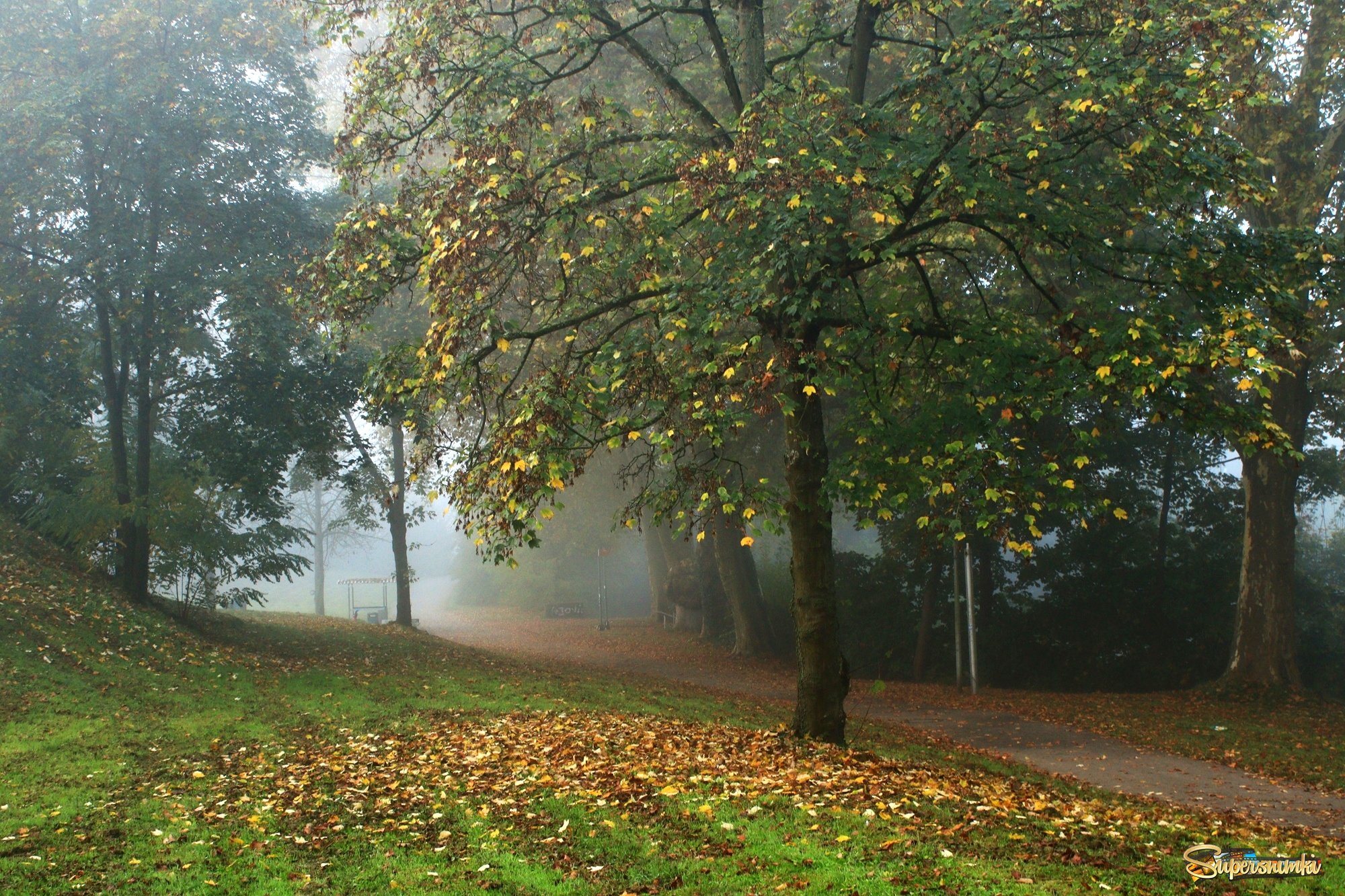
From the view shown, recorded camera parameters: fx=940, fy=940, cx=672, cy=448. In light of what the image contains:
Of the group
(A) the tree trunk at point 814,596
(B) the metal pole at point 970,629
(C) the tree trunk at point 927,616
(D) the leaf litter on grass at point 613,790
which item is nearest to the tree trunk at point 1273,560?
(B) the metal pole at point 970,629

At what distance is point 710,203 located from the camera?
8867mm

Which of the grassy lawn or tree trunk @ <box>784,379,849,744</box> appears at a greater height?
tree trunk @ <box>784,379,849,744</box>

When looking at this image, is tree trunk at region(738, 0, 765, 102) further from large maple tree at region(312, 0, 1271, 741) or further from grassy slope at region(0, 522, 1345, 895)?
grassy slope at region(0, 522, 1345, 895)

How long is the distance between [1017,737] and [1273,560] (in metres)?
6.13

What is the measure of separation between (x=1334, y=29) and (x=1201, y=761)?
10.8 metres

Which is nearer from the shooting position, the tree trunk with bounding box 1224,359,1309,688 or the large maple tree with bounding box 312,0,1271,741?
the large maple tree with bounding box 312,0,1271,741

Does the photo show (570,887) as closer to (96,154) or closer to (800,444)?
(800,444)

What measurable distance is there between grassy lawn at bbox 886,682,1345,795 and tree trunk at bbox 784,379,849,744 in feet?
17.9

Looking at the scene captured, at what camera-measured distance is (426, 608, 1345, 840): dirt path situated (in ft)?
31.0

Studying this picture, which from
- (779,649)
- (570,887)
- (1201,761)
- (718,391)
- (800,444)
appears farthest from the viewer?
(779,649)

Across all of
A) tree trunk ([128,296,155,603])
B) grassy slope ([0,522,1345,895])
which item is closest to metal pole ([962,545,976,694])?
grassy slope ([0,522,1345,895])

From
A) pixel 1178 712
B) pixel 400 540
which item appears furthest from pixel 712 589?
pixel 1178 712

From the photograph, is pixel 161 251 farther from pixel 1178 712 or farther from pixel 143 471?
pixel 1178 712

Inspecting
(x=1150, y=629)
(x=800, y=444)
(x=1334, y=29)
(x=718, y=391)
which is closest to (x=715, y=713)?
(x=800, y=444)
